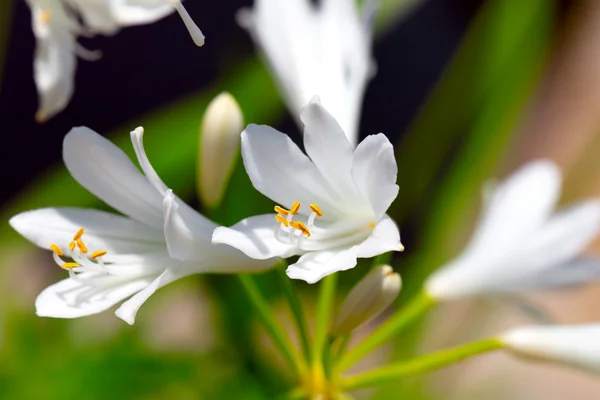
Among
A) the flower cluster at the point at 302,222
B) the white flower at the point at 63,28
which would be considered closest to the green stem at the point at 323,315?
the flower cluster at the point at 302,222

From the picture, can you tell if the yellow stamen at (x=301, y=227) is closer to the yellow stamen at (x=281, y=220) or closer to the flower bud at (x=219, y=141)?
the yellow stamen at (x=281, y=220)

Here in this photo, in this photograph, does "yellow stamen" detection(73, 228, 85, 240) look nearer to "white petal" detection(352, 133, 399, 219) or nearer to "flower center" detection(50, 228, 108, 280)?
"flower center" detection(50, 228, 108, 280)

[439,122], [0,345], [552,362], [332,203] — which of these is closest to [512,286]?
[552,362]

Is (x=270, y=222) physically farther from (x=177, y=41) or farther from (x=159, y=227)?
(x=177, y=41)

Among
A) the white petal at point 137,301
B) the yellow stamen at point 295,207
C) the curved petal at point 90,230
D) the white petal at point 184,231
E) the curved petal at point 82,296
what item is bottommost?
the white petal at point 137,301

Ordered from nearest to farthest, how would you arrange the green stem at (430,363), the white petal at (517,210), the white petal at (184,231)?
1. the white petal at (184,231)
2. the green stem at (430,363)
3. the white petal at (517,210)

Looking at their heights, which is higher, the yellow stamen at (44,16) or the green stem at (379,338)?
the yellow stamen at (44,16)

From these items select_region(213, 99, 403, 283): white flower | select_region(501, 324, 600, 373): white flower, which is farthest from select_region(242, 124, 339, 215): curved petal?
select_region(501, 324, 600, 373): white flower

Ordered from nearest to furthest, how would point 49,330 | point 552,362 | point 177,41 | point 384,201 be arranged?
1. point 384,201
2. point 552,362
3. point 49,330
4. point 177,41
